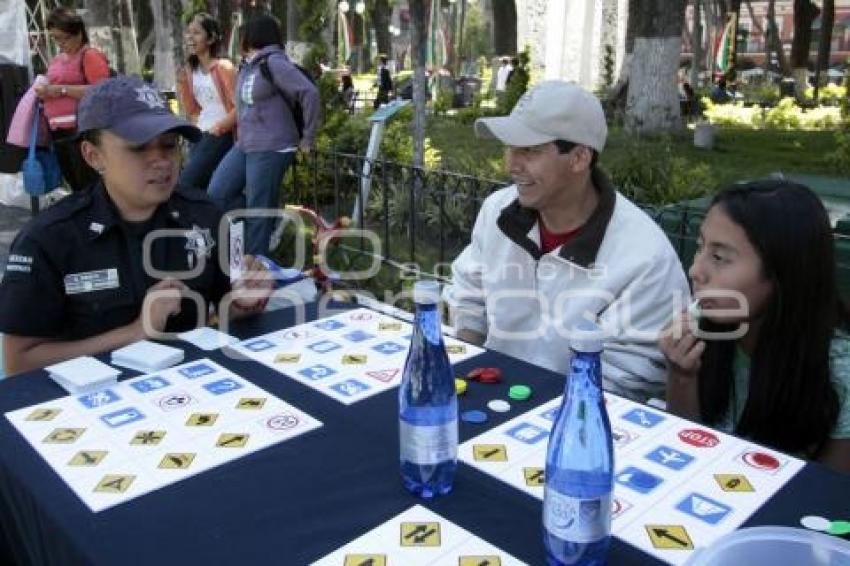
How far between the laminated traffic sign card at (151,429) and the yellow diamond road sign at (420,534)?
16.8 inches

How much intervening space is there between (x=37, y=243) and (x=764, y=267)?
1987 mm

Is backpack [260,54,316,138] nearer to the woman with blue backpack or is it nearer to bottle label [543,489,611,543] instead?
the woman with blue backpack

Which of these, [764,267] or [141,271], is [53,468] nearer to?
[141,271]

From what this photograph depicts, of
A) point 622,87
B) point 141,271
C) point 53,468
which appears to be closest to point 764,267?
point 53,468

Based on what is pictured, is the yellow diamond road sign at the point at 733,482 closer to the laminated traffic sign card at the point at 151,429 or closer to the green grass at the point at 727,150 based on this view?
the laminated traffic sign card at the point at 151,429

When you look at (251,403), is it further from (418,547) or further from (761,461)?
(761,461)

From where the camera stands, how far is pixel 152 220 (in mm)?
2447

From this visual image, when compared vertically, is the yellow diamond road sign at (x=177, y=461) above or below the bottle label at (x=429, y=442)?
below

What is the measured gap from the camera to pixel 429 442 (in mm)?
1315

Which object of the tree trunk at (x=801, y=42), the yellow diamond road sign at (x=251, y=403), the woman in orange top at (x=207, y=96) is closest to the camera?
the yellow diamond road sign at (x=251, y=403)

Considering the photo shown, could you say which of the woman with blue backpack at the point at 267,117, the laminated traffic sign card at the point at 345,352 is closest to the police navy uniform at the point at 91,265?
the laminated traffic sign card at the point at 345,352

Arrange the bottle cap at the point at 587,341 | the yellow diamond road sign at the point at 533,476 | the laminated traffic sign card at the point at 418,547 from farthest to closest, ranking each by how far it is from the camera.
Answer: the yellow diamond road sign at the point at 533,476 → the laminated traffic sign card at the point at 418,547 → the bottle cap at the point at 587,341

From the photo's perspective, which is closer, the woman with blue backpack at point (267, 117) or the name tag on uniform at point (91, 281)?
the name tag on uniform at point (91, 281)

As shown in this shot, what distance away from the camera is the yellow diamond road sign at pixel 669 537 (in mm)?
1238
